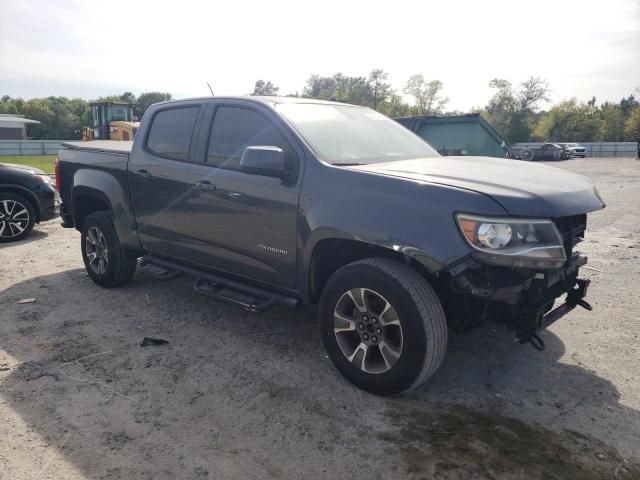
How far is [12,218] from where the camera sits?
735 cm

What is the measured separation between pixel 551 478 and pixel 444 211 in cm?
141

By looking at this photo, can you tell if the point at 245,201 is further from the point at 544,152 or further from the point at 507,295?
the point at 544,152

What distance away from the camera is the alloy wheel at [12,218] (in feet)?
23.9

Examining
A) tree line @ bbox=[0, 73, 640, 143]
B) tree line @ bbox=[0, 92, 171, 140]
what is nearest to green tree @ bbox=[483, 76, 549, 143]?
tree line @ bbox=[0, 73, 640, 143]

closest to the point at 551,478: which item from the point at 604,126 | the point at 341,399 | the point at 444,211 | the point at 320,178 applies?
the point at 341,399

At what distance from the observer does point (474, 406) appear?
299 centimetres

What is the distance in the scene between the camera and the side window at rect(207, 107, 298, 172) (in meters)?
3.59

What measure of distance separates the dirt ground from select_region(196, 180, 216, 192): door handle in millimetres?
1190

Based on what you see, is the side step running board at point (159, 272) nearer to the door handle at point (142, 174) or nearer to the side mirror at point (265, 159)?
the door handle at point (142, 174)

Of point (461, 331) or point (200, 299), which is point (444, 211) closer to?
point (461, 331)

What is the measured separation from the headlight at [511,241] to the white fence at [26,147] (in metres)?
43.7

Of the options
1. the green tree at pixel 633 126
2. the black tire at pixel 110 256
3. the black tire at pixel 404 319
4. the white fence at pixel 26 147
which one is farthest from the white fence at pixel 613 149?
the black tire at pixel 404 319

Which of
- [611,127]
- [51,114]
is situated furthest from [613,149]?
[51,114]

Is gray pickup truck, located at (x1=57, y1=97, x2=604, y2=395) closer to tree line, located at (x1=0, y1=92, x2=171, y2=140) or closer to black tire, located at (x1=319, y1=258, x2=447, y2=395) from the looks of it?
black tire, located at (x1=319, y1=258, x2=447, y2=395)
